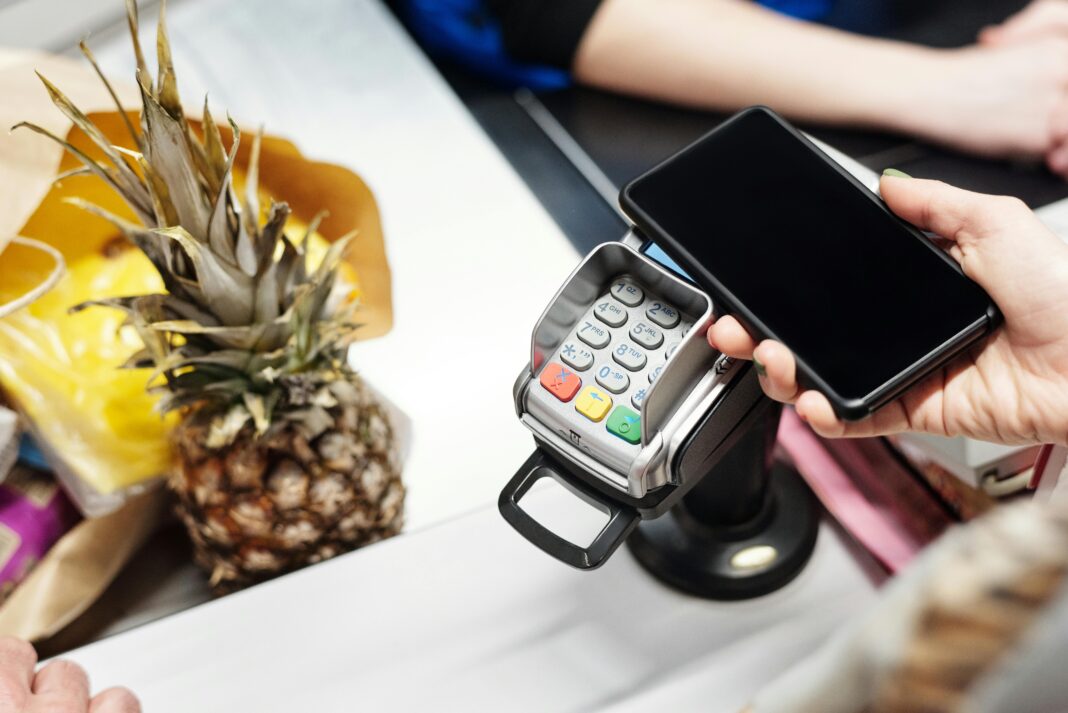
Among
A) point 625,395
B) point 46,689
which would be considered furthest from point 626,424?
point 46,689

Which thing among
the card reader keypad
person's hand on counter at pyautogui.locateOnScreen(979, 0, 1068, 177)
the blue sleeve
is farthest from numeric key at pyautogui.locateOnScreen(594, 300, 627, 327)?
person's hand on counter at pyautogui.locateOnScreen(979, 0, 1068, 177)

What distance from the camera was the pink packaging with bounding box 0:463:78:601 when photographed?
0.80 metres

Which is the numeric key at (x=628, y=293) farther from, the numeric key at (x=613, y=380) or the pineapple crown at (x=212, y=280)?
the pineapple crown at (x=212, y=280)

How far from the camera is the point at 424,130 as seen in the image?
1097 mm

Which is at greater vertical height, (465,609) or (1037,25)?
(1037,25)

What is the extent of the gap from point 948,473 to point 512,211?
0.52m

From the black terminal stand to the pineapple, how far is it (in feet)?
0.76

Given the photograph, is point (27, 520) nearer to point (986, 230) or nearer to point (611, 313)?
point (611, 313)

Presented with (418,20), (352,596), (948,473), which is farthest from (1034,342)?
(418,20)

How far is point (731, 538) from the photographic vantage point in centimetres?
72

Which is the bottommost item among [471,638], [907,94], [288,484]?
[471,638]

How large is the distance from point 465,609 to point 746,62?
2.42ft

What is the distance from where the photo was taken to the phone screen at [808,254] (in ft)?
1.79

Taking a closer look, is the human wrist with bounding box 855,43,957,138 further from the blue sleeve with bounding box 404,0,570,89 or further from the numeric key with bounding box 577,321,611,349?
the numeric key with bounding box 577,321,611,349
